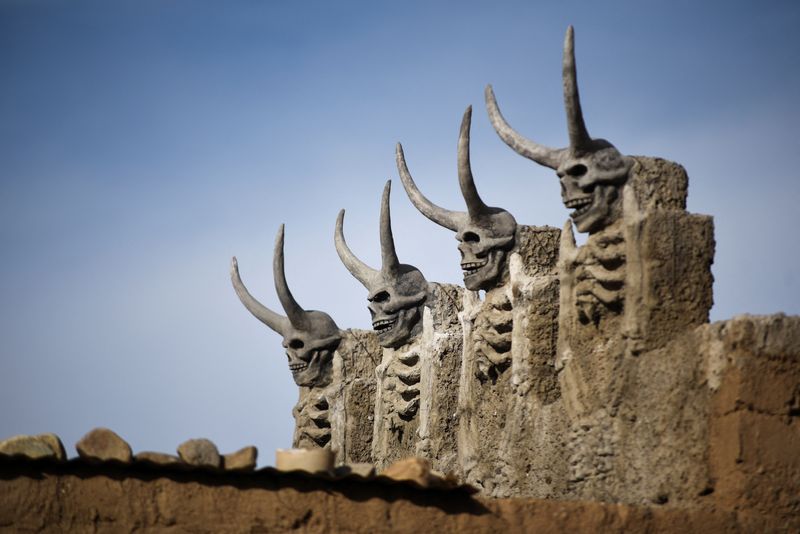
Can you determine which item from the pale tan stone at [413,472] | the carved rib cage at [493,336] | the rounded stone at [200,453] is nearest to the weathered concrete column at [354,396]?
the carved rib cage at [493,336]

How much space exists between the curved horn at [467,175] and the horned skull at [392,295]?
5.96 feet

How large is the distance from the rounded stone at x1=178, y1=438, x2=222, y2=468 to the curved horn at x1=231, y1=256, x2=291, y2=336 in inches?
292

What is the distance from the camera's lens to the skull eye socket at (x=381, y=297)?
12922mm

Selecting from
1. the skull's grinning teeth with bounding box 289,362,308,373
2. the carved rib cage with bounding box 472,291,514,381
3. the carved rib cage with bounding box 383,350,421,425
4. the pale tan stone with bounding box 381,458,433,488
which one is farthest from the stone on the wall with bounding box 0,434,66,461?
the skull's grinning teeth with bounding box 289,362,308,373

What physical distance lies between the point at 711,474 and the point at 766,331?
34.9 inches

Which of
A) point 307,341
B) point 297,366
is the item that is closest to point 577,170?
point 307,341

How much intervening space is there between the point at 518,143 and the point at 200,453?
3813 mm

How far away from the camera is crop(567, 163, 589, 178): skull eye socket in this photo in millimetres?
9157

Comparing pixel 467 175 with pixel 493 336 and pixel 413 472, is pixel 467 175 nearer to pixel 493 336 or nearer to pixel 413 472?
pixel 493 336

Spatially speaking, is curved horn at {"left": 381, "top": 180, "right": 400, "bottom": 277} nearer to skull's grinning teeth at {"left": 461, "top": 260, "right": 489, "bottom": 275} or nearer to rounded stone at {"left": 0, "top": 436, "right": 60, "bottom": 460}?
skull's grinning teeth at {"left": 461, "top": 260, "right": 489, "bottom": 275}

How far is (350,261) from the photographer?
1362cm

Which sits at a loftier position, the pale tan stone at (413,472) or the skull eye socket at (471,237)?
the skull eye socket at (471,237)

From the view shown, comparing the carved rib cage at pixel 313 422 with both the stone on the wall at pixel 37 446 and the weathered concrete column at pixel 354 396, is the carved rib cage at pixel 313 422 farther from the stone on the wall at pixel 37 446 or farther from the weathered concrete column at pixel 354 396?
the stone on the wall at pixel 37 446

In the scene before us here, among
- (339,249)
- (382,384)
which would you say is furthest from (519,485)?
(339,249)
